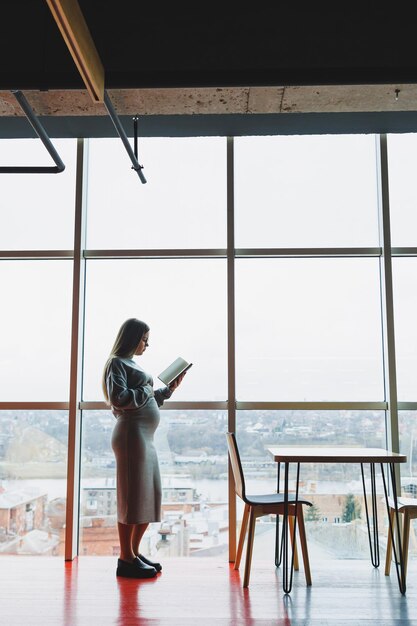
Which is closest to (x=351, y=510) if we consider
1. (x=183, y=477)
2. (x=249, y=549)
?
(x=249, y=549)

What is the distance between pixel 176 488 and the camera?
4371 mm

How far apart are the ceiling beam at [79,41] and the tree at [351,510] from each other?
3.17 meters

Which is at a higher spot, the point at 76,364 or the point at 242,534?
the point at 76,364

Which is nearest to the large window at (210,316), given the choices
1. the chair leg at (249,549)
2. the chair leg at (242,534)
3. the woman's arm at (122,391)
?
the chair leg at (242,534)

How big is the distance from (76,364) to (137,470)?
102 cm

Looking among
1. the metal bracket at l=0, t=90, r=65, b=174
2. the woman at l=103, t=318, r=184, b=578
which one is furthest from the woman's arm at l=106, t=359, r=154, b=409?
the metal bracket at l=0, t=90, r=65, b=174

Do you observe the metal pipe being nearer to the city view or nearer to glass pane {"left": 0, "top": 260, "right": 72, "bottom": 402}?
glass pane {"left": 0, "top": 260, "right": 72, "bottom": 402}

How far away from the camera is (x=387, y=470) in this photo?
14.2ft

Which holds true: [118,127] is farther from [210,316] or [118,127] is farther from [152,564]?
[152,564]

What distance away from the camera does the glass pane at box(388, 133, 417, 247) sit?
4523 mm

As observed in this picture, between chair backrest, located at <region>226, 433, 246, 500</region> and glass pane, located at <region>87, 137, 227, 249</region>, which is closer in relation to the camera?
chair backrest, located at <region>226, 433, 246, 500</region>

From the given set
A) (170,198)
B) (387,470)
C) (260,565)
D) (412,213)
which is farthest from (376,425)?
(170,198)

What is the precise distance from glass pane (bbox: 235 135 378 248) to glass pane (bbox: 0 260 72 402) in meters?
1.46

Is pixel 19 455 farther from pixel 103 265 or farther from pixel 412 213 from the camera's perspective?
pixel 412 213
